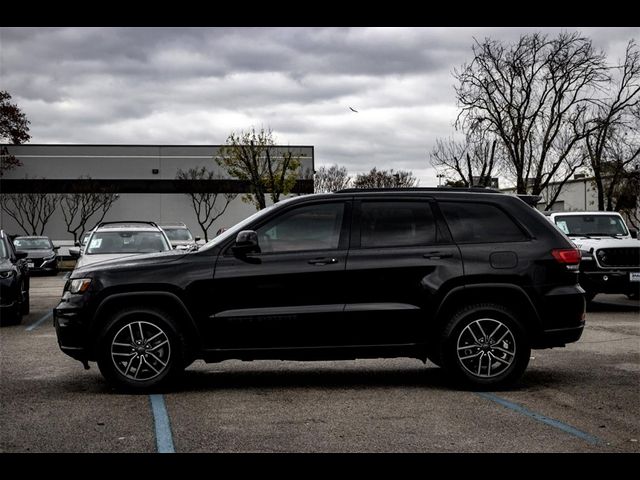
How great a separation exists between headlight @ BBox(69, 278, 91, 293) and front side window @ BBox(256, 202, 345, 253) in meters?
1.64

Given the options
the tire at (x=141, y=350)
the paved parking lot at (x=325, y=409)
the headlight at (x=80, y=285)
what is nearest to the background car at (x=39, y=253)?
the paved parking lot at (x=325, y=409)

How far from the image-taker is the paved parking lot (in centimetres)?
565

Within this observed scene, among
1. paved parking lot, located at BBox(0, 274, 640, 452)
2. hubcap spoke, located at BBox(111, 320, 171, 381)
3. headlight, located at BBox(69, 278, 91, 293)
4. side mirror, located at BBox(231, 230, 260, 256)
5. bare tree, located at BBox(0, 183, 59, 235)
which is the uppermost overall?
bare tree, located at BBox(0, 183, 59, 235)

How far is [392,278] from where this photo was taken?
7.59m

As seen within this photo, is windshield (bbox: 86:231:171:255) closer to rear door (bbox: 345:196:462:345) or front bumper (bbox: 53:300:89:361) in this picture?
front bumper (bbox: 53:300:89:361)

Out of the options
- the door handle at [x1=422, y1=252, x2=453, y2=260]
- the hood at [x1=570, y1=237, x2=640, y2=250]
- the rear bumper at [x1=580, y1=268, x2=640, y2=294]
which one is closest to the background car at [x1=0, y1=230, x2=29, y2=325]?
the door handle at [x1=422, y1=252, x2=453, y2=260]

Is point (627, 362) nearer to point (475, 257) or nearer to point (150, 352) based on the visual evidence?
point (475, 257)

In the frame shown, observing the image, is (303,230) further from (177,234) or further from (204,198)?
(204,198)

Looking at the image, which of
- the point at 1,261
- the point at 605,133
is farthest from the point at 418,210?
the point at 605,133

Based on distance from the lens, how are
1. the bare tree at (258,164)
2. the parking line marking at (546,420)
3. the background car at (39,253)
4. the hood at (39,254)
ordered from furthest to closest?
the bare tree at (258,164), the hood at (39,254), the background car at (39,253), the parking line marking at (546,420)

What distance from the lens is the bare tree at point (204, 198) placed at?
2255 inches

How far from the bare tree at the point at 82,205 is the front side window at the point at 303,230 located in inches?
1884

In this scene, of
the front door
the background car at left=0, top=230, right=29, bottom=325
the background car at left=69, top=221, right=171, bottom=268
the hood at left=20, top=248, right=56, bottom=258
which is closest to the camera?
the front door

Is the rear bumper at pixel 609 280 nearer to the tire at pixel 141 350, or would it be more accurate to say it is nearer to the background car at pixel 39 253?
the tire at pixel 141 350
